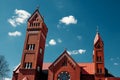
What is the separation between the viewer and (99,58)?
59062 millimetres

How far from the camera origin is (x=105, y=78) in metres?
56.0

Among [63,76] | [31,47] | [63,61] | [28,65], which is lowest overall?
[63,76]

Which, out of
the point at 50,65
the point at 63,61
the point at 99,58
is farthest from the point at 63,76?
the point at 99,58

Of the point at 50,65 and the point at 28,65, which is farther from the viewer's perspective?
the point at 28,65

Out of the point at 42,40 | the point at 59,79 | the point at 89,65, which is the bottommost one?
the point at 59,79

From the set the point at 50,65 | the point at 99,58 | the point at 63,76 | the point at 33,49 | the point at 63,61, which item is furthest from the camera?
the point at 33,49

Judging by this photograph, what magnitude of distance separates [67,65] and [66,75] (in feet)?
8.41

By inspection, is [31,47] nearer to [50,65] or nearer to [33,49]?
[33,49]

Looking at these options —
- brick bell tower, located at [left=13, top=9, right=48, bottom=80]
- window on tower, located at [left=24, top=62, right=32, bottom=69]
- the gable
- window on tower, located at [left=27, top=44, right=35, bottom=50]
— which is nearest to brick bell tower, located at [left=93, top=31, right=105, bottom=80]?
the gable

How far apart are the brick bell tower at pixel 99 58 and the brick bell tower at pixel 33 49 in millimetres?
14518

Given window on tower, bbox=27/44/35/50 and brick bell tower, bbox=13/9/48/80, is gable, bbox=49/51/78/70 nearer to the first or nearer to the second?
brick bell tower, bbox=13/9/48/80

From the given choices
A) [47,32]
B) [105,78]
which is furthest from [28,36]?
[105,78]

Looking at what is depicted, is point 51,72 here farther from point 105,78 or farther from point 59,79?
point 105,78

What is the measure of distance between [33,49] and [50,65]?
261 inches
